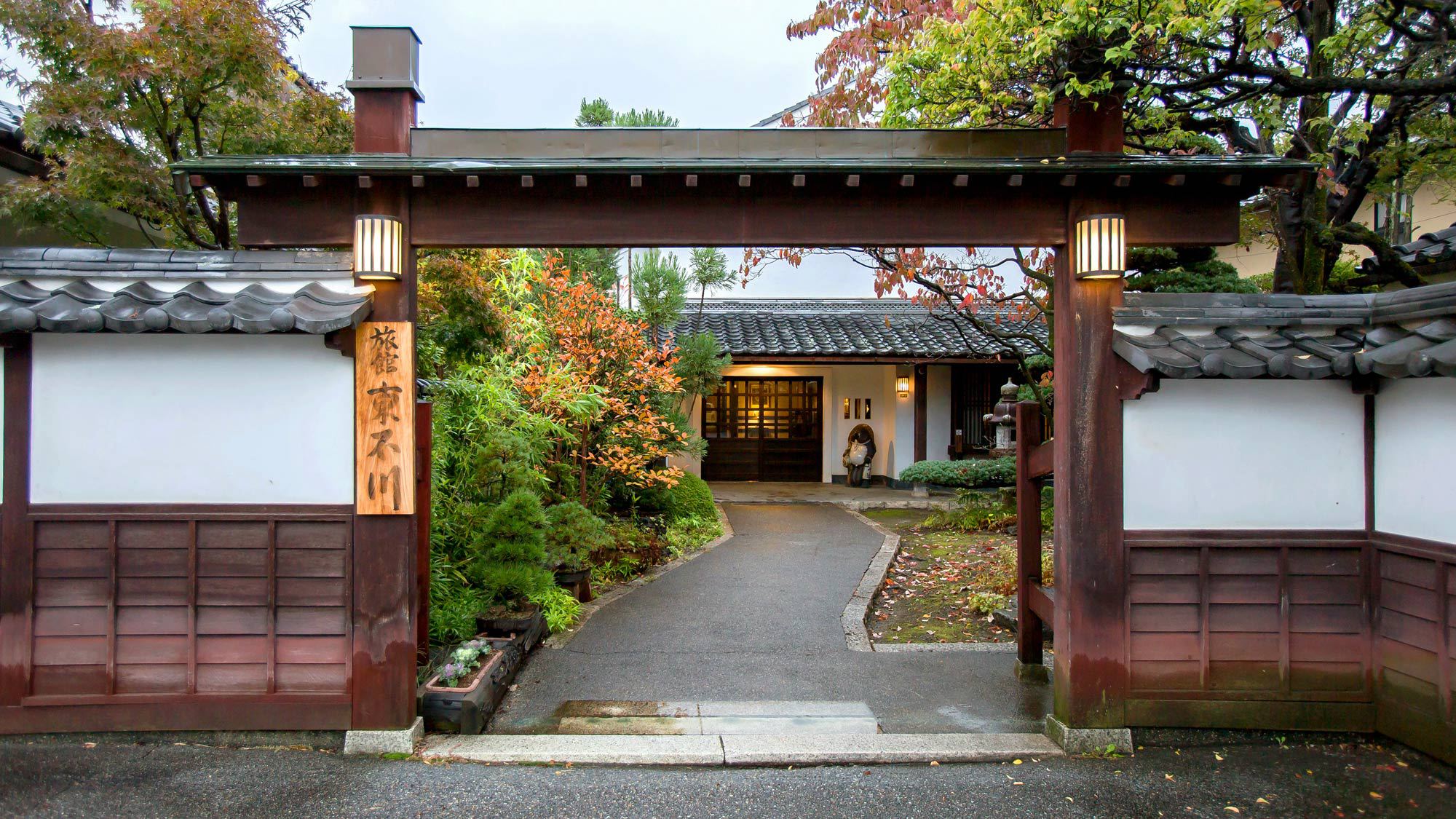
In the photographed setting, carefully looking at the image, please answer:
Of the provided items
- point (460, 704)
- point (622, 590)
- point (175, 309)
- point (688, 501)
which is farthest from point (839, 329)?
point (175, 309)

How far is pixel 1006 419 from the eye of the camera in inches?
521

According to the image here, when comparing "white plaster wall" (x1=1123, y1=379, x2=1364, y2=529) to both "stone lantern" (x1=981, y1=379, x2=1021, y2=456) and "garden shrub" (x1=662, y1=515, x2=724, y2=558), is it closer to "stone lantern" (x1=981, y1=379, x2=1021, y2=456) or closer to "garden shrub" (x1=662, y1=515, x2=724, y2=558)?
"garden shrub" (x1=662, y1=515, x2=724, y2=558)

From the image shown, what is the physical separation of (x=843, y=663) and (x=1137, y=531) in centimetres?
279

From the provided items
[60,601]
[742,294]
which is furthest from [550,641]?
[742,294]

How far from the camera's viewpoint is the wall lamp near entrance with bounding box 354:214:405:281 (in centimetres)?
456

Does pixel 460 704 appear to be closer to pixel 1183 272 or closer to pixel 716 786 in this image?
pixel 716 786

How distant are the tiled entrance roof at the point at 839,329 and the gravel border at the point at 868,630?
491 cm

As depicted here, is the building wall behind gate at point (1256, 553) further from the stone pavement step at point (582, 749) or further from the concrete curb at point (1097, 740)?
the stone pavement step at point (582, 749)

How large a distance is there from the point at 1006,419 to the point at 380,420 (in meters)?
10.9

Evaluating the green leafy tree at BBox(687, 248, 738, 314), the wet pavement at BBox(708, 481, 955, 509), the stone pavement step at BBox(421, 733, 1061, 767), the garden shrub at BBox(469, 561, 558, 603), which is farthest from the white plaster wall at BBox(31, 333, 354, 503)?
the wet pavement at BBox(708, 481, 955, 509)

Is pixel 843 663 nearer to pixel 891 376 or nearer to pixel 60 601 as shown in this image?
pixel 60 601

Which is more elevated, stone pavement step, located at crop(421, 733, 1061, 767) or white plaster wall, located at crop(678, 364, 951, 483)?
white plaster wall, located at crop(678, 364, 951, 483)

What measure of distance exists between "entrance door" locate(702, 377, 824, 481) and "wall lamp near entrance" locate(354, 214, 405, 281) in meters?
14.4

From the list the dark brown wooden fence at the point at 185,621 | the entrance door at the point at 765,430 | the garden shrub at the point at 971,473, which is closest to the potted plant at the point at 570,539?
the dark brown wooden fence at the point at 185,621
